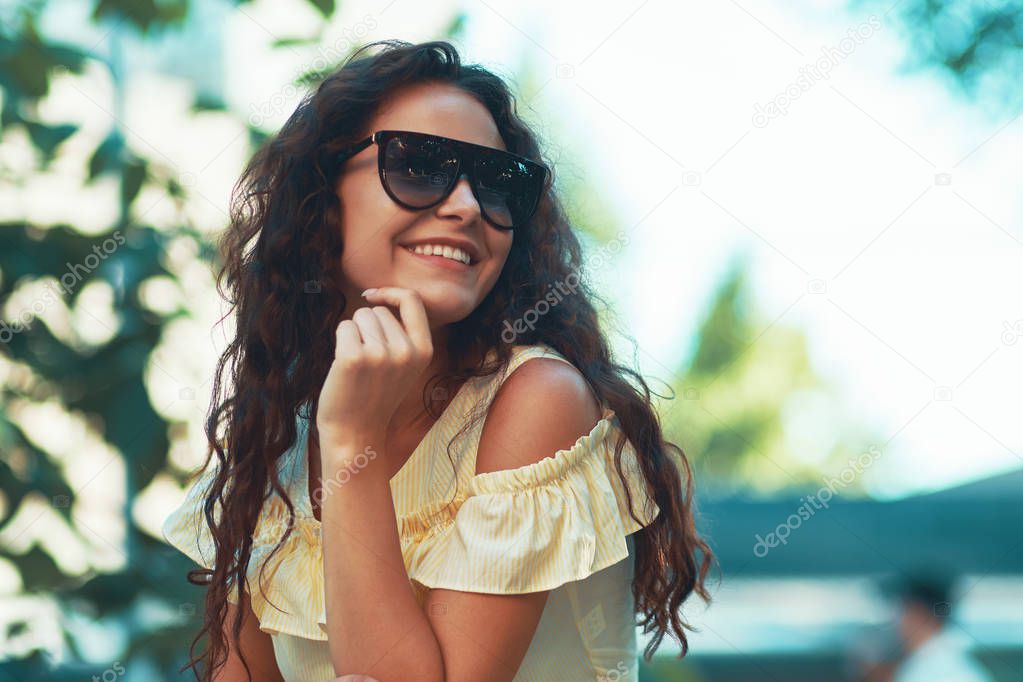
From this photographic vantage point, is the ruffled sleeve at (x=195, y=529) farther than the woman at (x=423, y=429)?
Yes

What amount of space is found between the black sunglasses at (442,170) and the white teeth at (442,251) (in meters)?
0.04

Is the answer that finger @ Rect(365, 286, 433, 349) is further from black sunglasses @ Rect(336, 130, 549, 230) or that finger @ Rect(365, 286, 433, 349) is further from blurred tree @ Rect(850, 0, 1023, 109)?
blurred tree @ Rect(850, 0, 1023, 109)

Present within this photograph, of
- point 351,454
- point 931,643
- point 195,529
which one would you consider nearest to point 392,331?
point 351,454

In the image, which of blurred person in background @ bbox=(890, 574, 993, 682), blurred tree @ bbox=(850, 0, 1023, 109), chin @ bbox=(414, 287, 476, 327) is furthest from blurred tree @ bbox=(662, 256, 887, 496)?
chin @ bbox=(414, 287, 476, 327)

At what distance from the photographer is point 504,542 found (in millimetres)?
977

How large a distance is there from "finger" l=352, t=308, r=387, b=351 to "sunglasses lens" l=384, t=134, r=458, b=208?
13cm

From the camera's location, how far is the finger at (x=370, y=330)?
3.27 ft

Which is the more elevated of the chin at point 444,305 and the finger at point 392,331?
the chin at point 444,305

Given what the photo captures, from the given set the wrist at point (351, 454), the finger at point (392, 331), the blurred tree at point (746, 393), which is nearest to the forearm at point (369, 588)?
the wrist at point (351, 454)

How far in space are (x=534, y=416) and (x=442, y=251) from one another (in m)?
0.21

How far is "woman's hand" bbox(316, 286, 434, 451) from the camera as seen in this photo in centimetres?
99

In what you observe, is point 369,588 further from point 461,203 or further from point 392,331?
point 461,203

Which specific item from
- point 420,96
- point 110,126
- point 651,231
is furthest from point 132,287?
point 651,231

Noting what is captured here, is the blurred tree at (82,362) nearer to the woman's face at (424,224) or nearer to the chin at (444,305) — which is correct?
the woman's face at (424,224)
